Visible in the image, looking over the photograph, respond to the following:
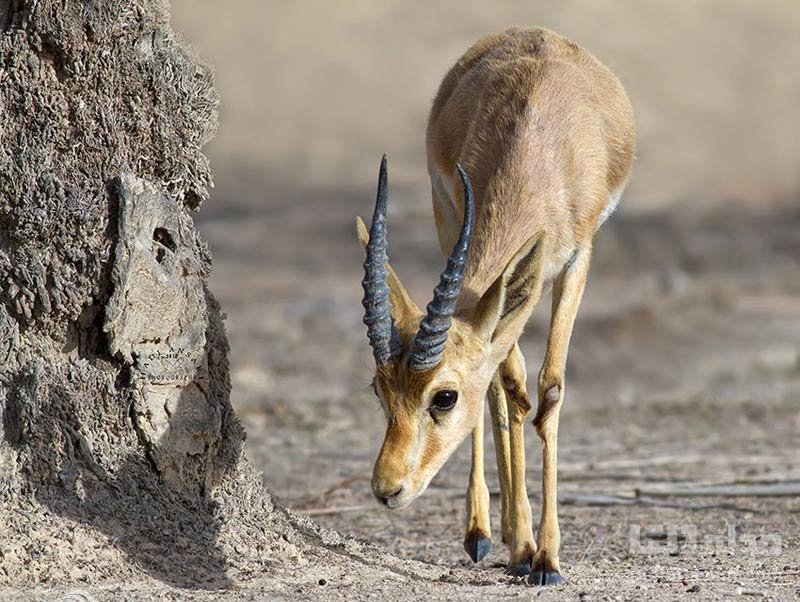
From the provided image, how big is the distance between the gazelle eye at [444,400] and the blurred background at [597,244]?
1.98 m

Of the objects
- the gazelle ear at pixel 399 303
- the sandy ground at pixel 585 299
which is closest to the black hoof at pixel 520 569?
the sandy ground at pixel 585 299

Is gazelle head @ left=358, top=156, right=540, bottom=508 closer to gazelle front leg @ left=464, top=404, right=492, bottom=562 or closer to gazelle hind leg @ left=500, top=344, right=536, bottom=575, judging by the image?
gazelle hind leg @ left=500, top=344, right=536, bottom=575

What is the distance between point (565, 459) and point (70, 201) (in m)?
5.75

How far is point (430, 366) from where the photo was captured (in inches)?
252

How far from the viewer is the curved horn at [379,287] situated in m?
6.25

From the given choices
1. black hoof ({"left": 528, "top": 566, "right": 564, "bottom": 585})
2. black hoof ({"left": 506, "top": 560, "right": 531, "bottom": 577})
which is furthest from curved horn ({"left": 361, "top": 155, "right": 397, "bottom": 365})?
black hoof ({"left": 506, "top": 560, "right": 531, "bottom": 577})

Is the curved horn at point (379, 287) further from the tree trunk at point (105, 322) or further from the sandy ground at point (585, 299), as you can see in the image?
the sandy ground at point (585, 299)

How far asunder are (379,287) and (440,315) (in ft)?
1.02

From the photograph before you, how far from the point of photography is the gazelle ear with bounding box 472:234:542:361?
668 cm

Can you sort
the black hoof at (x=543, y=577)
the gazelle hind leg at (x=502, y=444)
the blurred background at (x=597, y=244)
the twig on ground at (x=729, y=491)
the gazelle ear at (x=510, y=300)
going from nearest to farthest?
1. the gazelle ear at (x=510, y=300)
2. the black hoof at (x=543, y=577)
3. the gazelle hind leg at (x=502, y=444)
4. the twig on ground at (x=729, y=491)
5. the blurred background at (x=597, y=244)

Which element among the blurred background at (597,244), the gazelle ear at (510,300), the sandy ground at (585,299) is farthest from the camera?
the blurred background at (597,244)

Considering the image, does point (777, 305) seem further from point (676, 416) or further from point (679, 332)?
point (676, 416)

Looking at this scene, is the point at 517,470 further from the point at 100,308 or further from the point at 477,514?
the point at 100,308

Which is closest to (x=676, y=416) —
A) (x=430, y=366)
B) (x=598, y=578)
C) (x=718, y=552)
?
(x=718, y=552)
